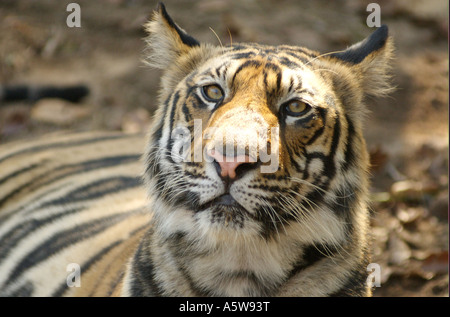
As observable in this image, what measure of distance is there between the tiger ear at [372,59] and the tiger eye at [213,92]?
52 cm

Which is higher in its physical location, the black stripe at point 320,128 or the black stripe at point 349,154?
the black stripe at point 320,128

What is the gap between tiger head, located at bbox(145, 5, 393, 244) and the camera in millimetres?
1781

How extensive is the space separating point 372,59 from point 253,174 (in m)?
0.81

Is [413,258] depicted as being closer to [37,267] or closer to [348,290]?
[348,290]

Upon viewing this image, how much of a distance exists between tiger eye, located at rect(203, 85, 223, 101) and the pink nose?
0.38 metres

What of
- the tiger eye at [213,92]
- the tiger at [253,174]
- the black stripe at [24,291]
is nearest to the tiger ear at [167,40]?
the tiger at [253,174]

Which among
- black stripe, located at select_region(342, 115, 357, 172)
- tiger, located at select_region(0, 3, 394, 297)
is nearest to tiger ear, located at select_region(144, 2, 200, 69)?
tiger, located at select_region(0, 3, 394, 297)

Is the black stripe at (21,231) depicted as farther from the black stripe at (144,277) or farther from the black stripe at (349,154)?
the black stripe at (349,154)

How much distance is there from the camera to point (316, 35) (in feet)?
15.9

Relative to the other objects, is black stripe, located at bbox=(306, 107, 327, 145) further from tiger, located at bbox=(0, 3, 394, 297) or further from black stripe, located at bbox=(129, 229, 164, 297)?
black stripe, located at bbox=(129, 229, 164, 297)

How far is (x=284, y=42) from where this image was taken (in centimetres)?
476

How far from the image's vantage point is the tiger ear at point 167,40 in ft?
7.73

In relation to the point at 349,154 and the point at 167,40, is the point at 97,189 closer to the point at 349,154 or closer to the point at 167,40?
the point at 167,40
